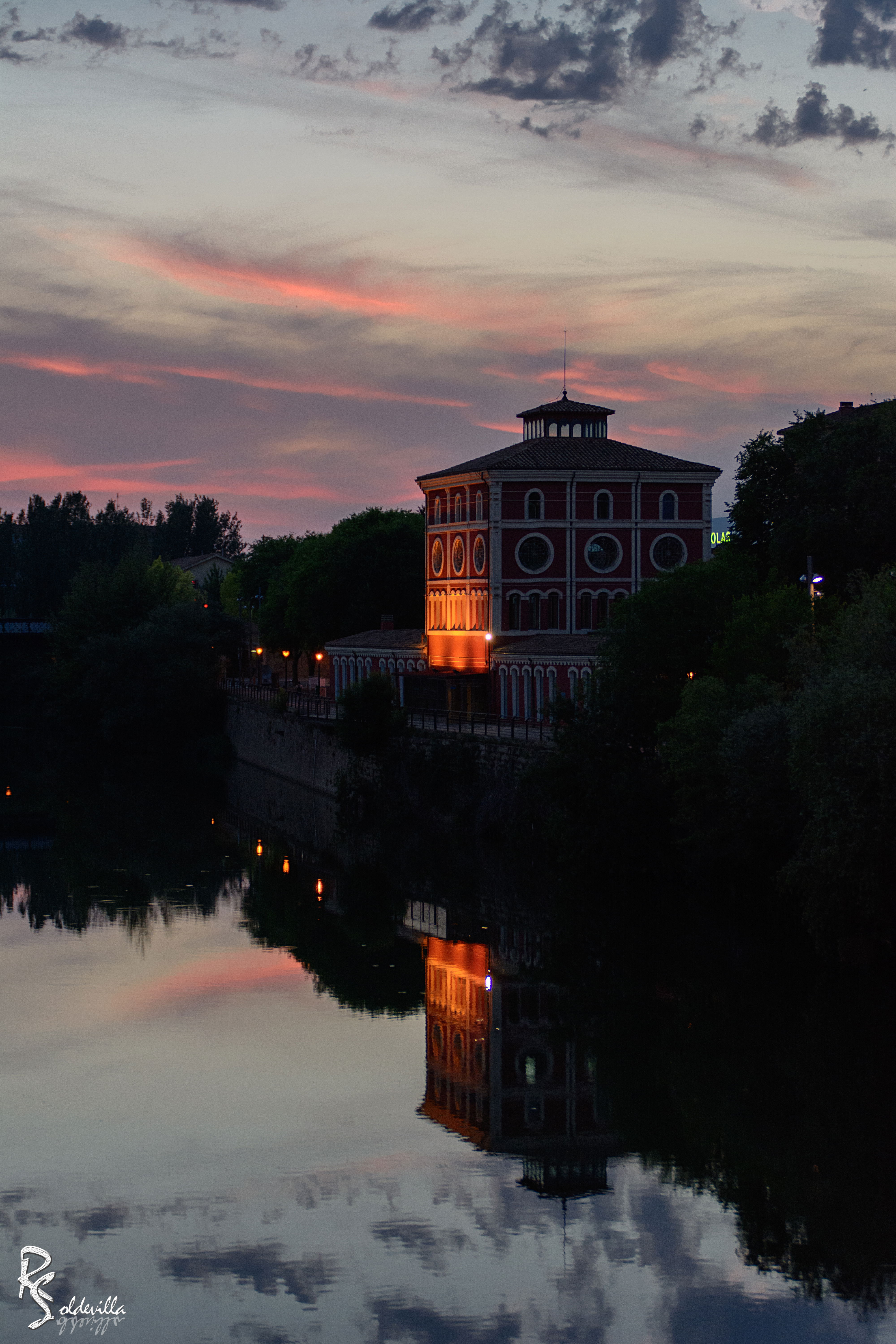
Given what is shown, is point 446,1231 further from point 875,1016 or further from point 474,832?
point 474,832

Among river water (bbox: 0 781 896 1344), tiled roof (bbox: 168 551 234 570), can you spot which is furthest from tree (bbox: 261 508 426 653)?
tiled roof (bbox: 168 551 234 570)

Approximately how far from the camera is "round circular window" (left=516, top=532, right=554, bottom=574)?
213 ft

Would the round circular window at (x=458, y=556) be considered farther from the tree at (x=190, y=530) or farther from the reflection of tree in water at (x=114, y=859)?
the tree at (x=190, y=530)

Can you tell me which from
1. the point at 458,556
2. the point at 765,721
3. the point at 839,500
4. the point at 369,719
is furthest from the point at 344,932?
the point at 458,556

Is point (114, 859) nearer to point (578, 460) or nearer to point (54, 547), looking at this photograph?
point (578, 460)

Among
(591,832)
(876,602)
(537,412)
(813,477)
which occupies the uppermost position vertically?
(537,412)

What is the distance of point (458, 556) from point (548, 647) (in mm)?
10204

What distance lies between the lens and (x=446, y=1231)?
1858cm

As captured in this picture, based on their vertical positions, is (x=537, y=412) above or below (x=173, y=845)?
above

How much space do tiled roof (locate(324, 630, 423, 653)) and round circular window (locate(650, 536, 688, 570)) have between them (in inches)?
440

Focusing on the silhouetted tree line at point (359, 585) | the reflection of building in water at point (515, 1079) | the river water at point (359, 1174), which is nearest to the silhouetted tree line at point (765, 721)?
the river water at point (359, 1174)

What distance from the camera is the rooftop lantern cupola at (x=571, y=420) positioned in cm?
7069

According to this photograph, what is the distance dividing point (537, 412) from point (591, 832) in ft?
118

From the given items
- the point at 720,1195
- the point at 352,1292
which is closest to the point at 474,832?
the point at 720,1195
